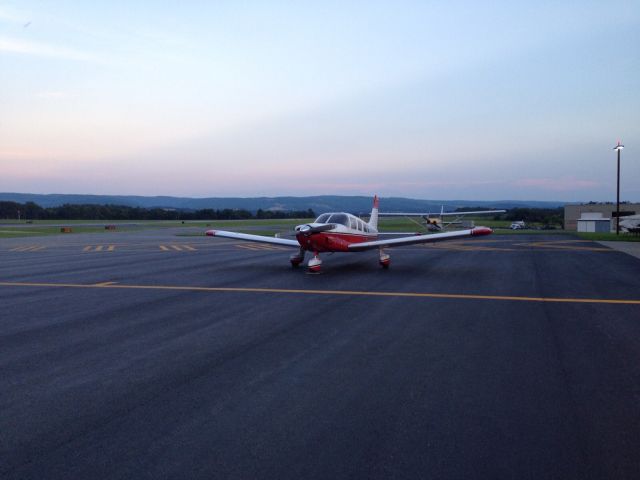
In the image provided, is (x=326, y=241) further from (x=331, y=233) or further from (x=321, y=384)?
(x=321, y=384)

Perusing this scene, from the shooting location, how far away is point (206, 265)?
20.2 m

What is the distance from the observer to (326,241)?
17.2 meters

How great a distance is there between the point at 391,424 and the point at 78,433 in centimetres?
298

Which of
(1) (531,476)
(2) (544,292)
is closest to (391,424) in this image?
(1) (531,476)

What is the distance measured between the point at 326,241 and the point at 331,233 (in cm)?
36

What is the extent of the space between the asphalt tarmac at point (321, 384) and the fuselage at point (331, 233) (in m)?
4.15

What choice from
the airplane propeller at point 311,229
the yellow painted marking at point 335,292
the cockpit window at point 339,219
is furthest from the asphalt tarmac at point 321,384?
the cockpit window at point 339,219

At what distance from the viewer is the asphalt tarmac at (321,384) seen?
13.6 ft

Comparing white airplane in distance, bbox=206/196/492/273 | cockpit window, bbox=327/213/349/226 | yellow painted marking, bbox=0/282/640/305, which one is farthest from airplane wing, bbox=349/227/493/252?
yellow painted marking, bbox=0/282/640/305

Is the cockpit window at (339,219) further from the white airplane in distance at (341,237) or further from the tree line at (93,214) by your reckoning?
the tree line at (93,214)

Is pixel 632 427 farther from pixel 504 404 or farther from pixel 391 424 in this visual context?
pixel 391 424

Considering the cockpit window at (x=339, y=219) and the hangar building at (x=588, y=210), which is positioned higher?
the hangar building at (x=588, y=210)

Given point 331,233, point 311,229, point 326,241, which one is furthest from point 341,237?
point 311,229

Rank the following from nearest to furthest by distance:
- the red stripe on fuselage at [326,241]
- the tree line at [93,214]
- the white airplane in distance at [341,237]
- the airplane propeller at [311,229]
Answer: the airplane propeller at [311,229] < the white airplane in distance at [341,237] < the red stripe on fuselage at [326,241] < the tree line at [93,214]
